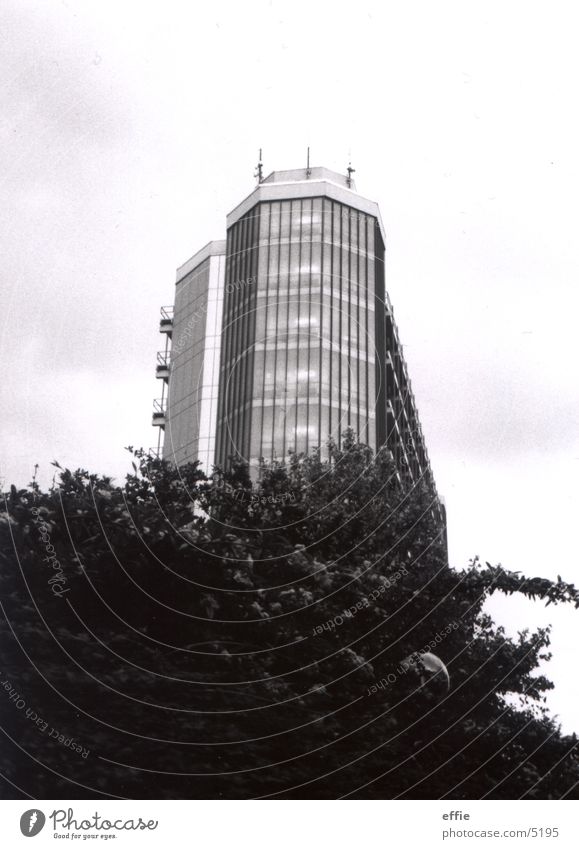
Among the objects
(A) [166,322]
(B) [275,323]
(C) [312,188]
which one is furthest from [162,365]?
(C) [312,188]

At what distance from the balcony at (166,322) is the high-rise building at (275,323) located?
27 mm

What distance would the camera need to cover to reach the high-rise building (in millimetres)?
7457

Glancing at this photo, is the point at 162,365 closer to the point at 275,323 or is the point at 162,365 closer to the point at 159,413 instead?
the point at 159,413

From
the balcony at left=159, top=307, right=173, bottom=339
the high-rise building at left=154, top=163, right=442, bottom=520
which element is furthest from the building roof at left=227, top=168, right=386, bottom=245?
the balcony at left=159, top=307, right=173, bottom=339

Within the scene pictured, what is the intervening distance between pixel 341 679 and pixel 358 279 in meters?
4.44

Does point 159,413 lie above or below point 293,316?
below

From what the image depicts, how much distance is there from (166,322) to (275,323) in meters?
3.54
